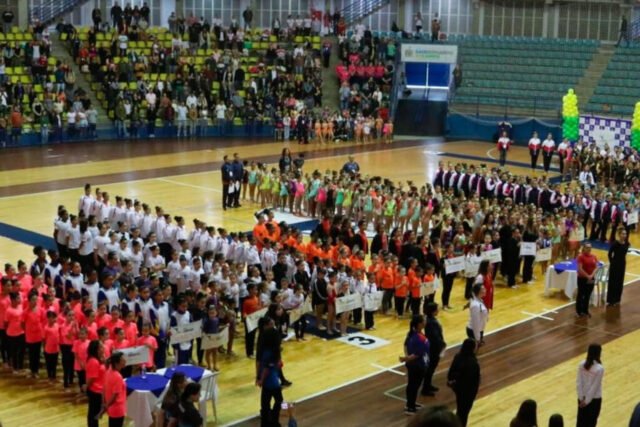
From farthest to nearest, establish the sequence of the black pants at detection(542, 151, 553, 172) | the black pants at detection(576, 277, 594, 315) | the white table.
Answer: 1. the black pants at detection(542, 151, 553, 172)
2. the black pants at detection(576, 277, 594, 315)
3. the white table

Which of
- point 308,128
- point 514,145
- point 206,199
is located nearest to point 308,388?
point 206,199

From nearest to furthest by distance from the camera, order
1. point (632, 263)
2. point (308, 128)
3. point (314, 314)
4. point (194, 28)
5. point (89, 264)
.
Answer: point (314, 314)
point (89, 264)
point (632, 263)
point (308, 128)
point (194, 28)

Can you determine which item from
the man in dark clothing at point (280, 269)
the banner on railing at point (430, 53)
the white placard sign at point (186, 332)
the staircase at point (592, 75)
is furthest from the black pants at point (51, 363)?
the banner on railing at point (430, 53)

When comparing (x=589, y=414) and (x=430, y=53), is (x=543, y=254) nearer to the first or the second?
(x=589, y=414)

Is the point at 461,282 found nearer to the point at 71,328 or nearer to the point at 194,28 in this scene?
the point at 71,328

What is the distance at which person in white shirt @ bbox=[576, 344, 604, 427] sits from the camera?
1211cm

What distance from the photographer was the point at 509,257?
21203mm

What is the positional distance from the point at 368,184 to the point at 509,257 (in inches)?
244

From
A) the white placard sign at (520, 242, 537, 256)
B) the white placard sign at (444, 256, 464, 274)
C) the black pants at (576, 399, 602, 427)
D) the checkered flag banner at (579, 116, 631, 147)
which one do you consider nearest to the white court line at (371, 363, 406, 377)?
the black pants at (576, 399, 602, 427)

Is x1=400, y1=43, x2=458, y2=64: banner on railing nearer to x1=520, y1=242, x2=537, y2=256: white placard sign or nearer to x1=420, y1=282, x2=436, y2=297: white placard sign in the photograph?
x1=520, y1=242, x2=537, y2=256: white placard sign

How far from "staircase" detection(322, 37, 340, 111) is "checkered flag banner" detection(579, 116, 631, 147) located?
1340cm

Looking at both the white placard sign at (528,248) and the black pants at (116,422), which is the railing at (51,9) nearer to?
the white placard sign at (528,248)

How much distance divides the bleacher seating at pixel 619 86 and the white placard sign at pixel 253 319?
3144cm

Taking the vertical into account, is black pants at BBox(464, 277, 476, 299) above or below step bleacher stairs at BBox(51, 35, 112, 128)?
below
